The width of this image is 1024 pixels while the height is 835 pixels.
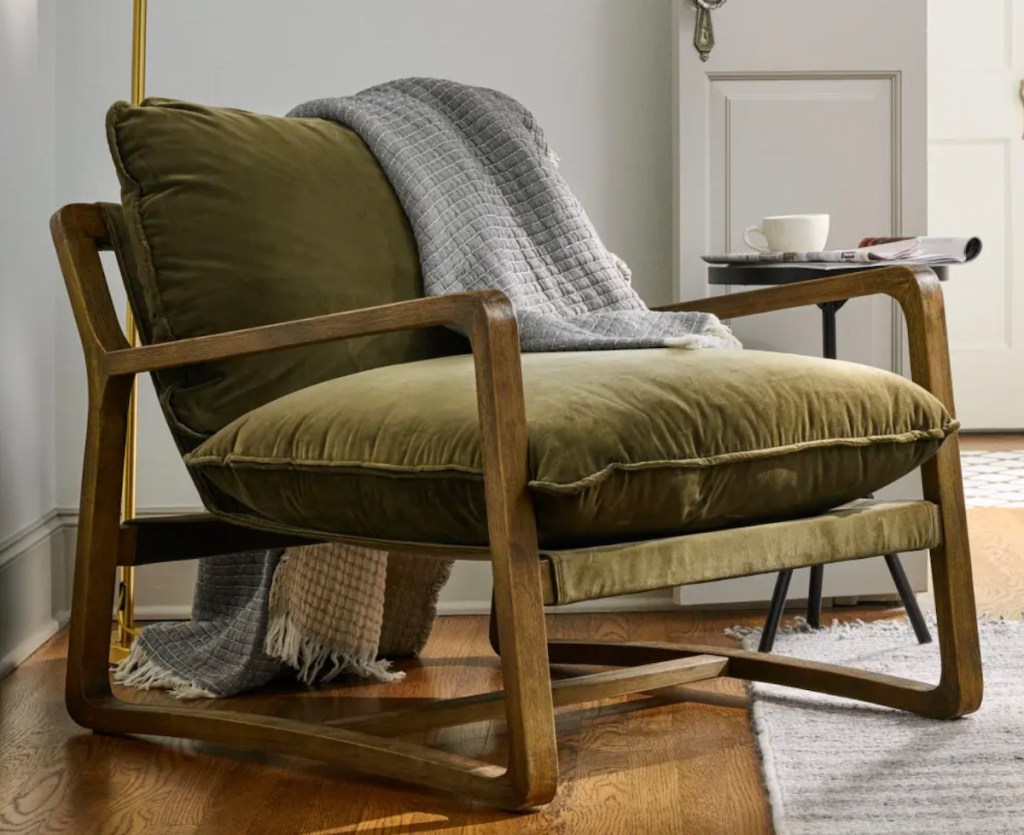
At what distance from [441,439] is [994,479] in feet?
9.48

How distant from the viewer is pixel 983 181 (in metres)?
4.63

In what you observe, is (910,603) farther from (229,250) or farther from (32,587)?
(32,587)

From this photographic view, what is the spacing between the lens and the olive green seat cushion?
4.03 ft

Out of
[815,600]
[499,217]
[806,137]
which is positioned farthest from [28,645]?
[806,137]

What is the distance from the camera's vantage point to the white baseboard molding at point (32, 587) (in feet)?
6.59

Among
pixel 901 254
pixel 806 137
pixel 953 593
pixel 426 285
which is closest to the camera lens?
pixel 953 593

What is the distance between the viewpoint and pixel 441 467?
4.10 ft

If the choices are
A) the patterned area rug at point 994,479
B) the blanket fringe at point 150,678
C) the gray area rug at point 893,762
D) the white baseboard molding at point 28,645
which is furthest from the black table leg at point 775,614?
the patterned area rug at point 994,479

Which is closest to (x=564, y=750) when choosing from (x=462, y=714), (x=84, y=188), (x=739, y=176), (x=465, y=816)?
(x=462, y=714)

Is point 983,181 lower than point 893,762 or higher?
higher

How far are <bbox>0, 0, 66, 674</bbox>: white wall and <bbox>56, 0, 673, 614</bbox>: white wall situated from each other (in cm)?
4

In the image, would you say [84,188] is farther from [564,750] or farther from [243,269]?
[564,750]

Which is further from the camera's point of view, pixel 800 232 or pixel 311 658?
pixel 800 232

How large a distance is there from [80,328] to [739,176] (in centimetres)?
114
